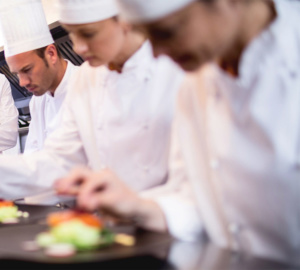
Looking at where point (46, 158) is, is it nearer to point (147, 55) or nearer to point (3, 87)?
point (147, 55)

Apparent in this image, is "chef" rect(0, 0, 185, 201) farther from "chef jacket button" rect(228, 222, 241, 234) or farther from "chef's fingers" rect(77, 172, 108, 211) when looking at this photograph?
"chef's fingers" rect(77, 172, 108, 211)

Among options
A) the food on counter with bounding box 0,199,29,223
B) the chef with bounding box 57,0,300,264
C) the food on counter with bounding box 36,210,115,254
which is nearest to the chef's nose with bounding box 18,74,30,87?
the food on counter with bounding box 0,199,29,223

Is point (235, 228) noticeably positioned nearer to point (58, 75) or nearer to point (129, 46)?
point (129, 46)

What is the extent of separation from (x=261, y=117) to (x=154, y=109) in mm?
Result: 860

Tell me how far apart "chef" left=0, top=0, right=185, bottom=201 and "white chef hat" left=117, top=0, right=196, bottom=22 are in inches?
31.4

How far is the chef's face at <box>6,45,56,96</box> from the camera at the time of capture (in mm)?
3527

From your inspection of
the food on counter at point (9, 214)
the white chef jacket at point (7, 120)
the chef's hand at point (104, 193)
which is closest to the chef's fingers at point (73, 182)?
the chef's hand at point (104, 193)

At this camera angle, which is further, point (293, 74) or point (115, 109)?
point (115, 109)

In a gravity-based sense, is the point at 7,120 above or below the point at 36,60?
below

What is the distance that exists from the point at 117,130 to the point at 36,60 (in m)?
1.68

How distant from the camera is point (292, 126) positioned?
1.19 meters

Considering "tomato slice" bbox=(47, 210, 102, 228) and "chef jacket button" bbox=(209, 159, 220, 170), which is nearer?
"tomato slice" bbox=(47, 210, 102, 228)

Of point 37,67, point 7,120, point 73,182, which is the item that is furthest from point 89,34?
point 7,120

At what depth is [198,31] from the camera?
3.54 feet
